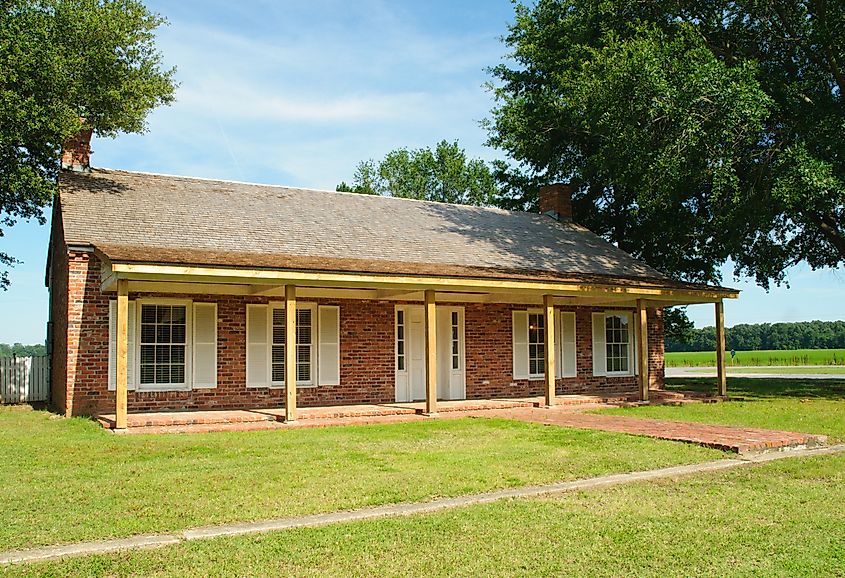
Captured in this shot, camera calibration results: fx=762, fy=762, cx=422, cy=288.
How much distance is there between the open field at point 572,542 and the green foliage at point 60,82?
1380cm

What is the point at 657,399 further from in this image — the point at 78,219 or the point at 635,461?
the point at 78,219

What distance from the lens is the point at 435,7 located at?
17.2 m

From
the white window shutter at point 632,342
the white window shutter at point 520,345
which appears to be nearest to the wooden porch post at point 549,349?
the white window shutter at point 520,345

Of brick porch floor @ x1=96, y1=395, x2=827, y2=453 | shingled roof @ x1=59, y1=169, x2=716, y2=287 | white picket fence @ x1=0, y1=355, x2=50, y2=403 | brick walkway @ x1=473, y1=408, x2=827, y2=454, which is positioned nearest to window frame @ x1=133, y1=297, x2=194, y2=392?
brick porch floor @ x1=96, y1=395, x2=827, y2=453

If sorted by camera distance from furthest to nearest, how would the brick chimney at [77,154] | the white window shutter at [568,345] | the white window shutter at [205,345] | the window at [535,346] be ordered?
the white window shutter at [568,345] → the window at [535,346] → the brick chimney at [77,154] → the white window shutter at [205,345]

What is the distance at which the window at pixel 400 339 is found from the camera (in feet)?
56.4

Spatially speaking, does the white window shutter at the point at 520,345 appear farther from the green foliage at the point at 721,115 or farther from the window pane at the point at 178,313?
the window pane at the point at 178,313

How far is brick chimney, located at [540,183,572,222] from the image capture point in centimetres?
2502

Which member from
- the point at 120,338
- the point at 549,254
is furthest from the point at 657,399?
the point at 120,338

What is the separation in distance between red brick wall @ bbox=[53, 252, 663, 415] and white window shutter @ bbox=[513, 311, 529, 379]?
0.57 feet

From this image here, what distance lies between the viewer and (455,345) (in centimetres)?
1795

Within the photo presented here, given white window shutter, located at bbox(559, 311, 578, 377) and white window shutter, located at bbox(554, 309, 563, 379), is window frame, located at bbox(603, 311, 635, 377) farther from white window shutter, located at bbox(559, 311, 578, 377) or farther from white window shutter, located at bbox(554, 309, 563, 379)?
white window shutter, located at bbox(554, 309, 563, 379)

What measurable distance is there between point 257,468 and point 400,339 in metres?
8.82

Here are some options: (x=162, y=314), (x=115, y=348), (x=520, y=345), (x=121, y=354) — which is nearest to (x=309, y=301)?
(x=162, y=314)
